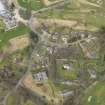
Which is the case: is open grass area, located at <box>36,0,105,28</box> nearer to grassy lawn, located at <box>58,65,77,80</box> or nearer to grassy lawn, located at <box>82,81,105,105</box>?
grassy lawn, located at <box>58,65,77,80</box>

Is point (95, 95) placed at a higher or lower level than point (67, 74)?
lower

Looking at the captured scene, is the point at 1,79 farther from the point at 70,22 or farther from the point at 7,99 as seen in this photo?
the point at 70,22

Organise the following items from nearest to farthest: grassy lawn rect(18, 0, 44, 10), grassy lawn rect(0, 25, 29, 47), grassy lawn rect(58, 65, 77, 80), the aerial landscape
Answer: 1. the aerial landscape
2. grassy lawn rect(58, 65, 77, 80)
3. grassy lawn rect(0, 25, 29, 47)
4. grassy lawn rect(18, 0, 44, 10)

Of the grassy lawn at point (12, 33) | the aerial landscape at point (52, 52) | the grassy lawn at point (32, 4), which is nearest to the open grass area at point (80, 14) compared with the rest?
the aerial landscape at point (52, 52)

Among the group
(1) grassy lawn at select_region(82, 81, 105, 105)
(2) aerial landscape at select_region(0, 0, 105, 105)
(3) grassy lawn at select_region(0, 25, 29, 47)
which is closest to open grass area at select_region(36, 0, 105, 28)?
(2) aerial landscape at select_region(0, 0, 105, 105)

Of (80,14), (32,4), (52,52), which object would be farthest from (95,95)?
(32,4)

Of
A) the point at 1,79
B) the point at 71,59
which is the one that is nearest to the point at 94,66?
the point at 71,59

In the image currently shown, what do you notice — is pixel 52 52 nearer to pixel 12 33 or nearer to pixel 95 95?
pixel 12 33

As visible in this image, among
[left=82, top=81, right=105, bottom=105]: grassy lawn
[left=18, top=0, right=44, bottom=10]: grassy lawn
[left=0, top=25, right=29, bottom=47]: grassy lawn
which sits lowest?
[left=82, top=81, right=105, bottom=105]: grassy lawn
